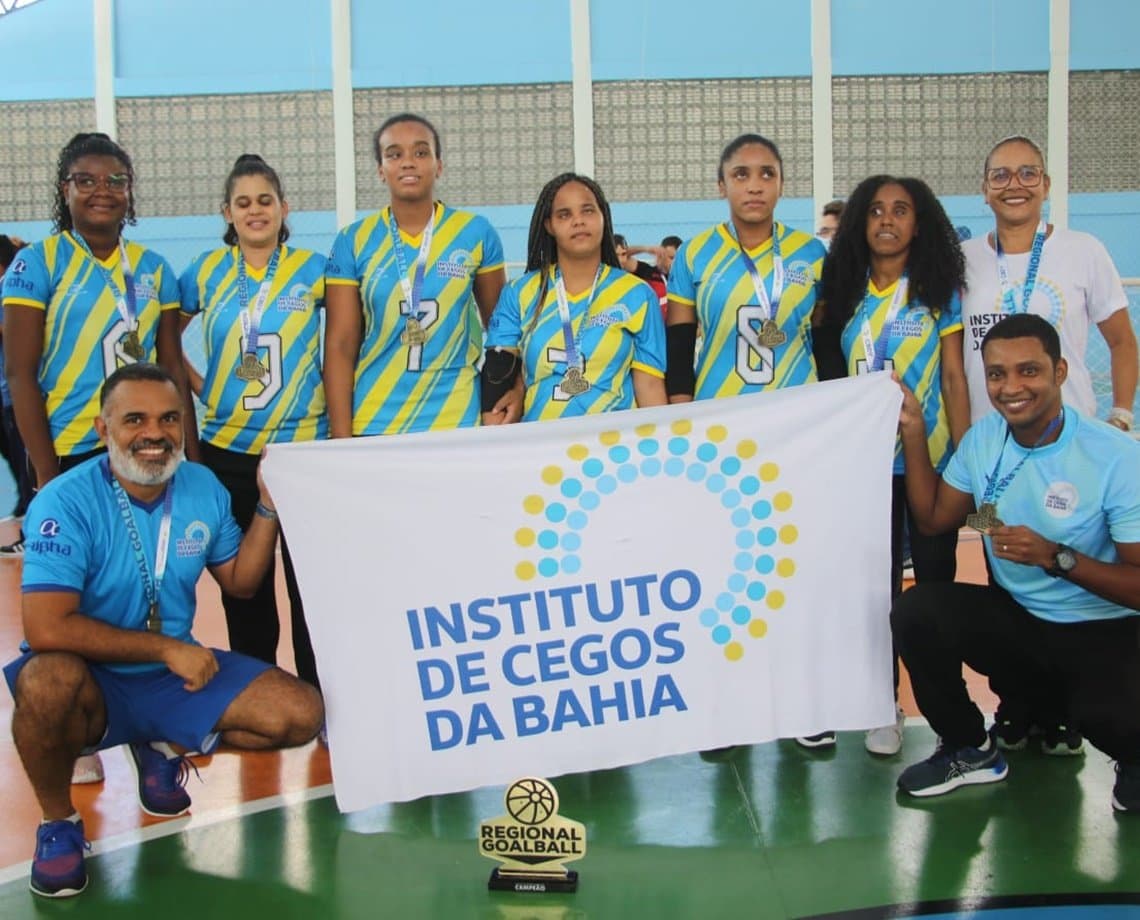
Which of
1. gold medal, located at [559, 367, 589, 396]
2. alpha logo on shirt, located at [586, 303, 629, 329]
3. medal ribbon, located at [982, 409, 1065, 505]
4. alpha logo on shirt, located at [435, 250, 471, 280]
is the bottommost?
medal ribbon, located at [982, 409, 1065, 505]

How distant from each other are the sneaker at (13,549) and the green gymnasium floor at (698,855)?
15.3ft

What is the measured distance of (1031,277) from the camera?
3320 mm

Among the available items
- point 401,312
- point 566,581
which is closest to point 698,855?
point 566,581

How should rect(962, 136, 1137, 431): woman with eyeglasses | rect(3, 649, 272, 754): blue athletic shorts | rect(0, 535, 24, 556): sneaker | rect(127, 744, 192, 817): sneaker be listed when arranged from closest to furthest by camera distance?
rect(3, 649, 272, 754): blue athletic shorts < rect(127, 744, 192, 817): sneaker < rect(962, 136, 1137, 431): woman with eyeglasses < rect(0, 535, 24, 556): sneaker

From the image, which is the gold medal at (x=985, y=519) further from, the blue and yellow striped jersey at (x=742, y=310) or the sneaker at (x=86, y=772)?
the sneaker at (x=86, y=772)

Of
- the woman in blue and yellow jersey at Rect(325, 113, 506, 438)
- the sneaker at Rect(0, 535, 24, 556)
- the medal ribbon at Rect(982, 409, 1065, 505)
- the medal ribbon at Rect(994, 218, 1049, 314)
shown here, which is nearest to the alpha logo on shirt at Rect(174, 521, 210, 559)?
the woman in blue and yellow jersey at Rect(325, 113, 506, 438)

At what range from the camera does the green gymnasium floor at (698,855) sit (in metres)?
2.54

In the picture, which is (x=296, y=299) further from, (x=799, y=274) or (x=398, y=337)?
(x=799, y=274)

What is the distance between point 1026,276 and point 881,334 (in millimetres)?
461

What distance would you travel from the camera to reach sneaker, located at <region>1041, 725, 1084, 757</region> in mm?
3383

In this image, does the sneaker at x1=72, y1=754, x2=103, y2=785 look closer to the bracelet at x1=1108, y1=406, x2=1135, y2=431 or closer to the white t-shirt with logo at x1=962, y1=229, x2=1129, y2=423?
the white t-shirt with logo at x1=962, y1=229, x2=1129, y2=423

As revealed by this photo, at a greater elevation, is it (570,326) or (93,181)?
(93,181)

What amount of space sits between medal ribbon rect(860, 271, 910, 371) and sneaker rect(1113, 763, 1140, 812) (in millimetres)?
1168

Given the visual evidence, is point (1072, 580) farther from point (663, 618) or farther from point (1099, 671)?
point (663, 618)
